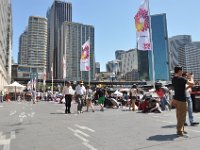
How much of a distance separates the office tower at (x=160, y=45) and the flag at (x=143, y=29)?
5661 inches

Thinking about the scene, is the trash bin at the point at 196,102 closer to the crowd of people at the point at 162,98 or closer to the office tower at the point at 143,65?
the crowd of people at the point at 162,98

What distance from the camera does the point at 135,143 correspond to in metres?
7.04

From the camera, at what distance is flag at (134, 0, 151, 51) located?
73.9 ft

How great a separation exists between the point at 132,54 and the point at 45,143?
184647mm

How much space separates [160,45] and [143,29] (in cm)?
15506

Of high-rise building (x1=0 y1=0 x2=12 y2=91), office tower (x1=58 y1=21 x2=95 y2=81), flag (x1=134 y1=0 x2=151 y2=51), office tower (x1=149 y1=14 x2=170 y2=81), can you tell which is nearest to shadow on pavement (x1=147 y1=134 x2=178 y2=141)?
flag (x1=134 y1=0 x2=151 y2=51)

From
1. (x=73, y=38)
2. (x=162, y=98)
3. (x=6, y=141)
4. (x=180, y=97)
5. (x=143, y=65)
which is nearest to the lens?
(x=6, y=141)

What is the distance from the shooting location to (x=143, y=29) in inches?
897

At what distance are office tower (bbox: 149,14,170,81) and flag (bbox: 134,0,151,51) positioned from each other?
143792mm

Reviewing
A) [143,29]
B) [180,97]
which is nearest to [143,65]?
[143,29]

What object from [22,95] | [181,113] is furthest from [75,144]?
[22,95]

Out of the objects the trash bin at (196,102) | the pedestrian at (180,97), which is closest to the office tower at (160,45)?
the trash bin at (196,102)

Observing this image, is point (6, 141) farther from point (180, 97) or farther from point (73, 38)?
point (73, 38)

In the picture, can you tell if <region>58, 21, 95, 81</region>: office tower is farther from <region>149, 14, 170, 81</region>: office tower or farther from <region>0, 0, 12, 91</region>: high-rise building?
<region>149, 14, 170, 81</region>: office tower
